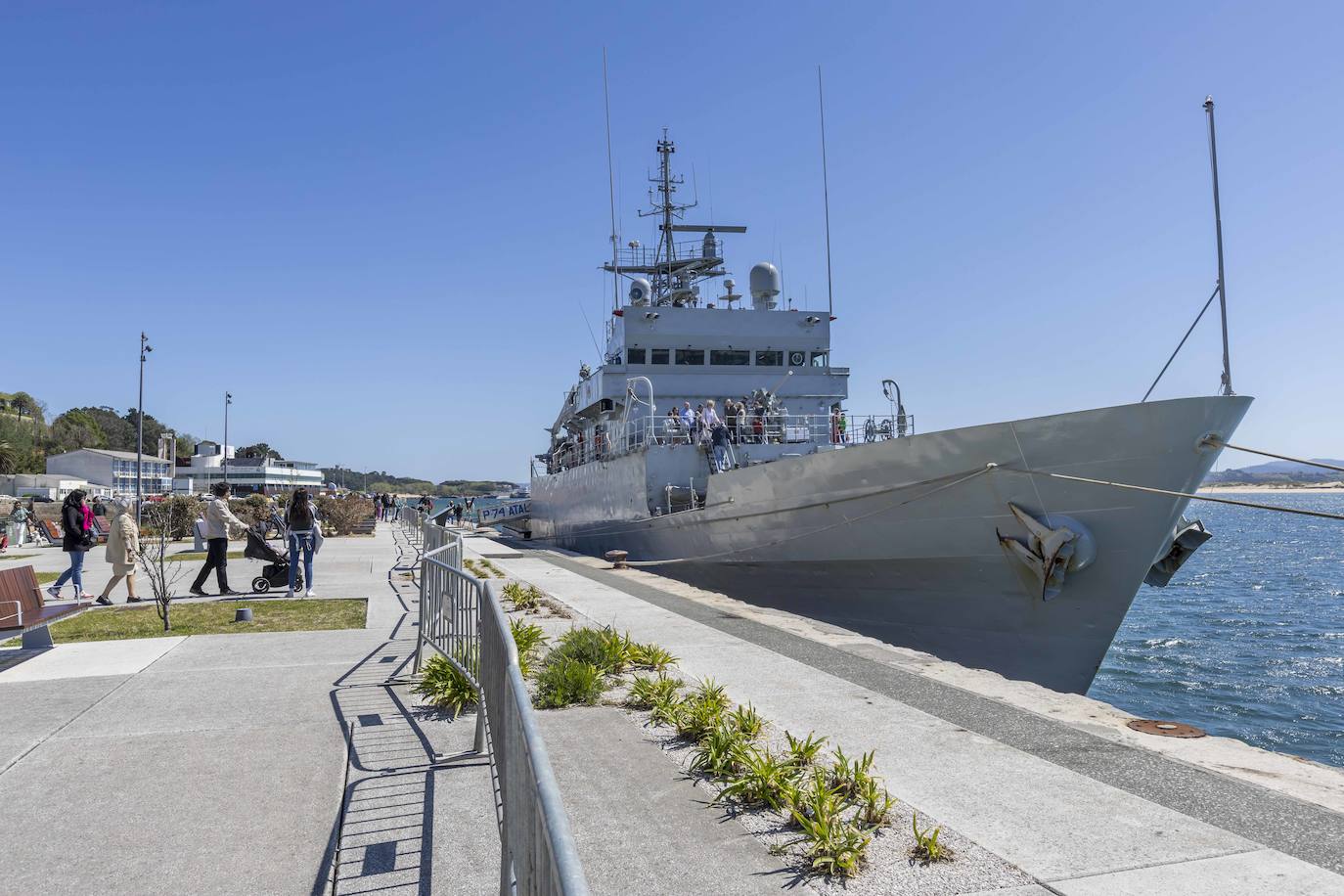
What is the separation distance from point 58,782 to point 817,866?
12.4 feet

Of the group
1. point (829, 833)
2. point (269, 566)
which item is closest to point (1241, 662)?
point (829, 833)

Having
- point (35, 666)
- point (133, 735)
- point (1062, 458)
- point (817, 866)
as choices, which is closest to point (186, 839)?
point (133, 735)

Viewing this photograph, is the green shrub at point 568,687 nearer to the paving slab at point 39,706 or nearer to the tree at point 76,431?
the paving slab at point 39,706

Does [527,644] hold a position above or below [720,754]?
above

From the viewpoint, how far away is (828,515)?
10891 millimetres

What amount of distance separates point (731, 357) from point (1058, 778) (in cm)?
1583

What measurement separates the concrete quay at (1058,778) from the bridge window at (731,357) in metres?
12.5

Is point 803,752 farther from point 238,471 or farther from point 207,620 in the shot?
point 238,471

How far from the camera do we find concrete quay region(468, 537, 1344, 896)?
326cm

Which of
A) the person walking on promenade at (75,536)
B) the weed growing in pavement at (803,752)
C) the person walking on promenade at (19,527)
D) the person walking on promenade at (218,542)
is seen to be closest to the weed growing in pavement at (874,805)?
the weed growing in pavement at (803,752)

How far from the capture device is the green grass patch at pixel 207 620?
873 centimetres

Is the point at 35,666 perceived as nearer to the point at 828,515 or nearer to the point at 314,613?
the point at 314,613

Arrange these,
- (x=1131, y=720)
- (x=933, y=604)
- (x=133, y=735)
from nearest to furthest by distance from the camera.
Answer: (x=133, y=735) → (x=1131, y=720) → (x=933, y=604)

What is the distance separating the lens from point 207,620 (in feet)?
31.7
